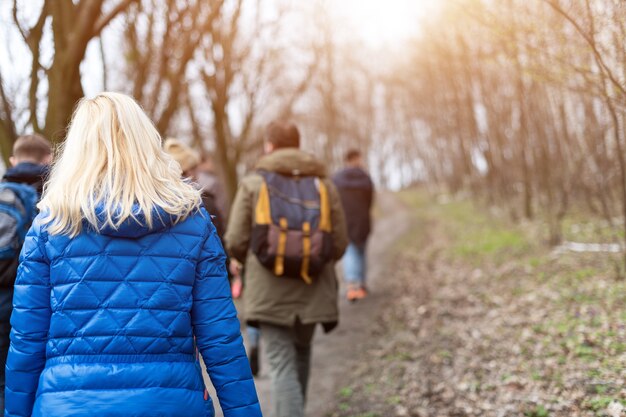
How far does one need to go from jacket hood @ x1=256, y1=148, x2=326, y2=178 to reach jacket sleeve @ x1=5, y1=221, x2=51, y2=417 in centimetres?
214

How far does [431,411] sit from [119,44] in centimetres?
1073

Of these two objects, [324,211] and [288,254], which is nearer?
[288,254]

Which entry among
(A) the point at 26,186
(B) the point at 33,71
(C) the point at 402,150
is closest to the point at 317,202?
(A) the point at 26,186

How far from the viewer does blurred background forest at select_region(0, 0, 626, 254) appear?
20.9 ft

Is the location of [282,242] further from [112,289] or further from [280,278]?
[112,289]

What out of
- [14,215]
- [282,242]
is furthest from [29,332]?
[282,242]

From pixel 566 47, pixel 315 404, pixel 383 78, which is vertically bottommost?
pixel 315 404

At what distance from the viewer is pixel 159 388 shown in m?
2.11

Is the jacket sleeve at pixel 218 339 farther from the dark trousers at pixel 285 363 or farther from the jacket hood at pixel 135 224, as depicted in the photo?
the dark trousers at pixel 285 363

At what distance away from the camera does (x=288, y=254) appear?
4012 millimetres

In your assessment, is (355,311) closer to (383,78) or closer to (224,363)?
(224,363)

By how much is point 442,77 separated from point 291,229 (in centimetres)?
1693

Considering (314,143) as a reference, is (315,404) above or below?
below

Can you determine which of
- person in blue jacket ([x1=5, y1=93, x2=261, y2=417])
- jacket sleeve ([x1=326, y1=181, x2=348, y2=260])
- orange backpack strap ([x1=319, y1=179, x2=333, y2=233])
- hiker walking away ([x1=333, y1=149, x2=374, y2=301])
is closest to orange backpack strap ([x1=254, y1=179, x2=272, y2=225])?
orange backpack strap ([x1=319, y1=179, x2=333, y2=233])
